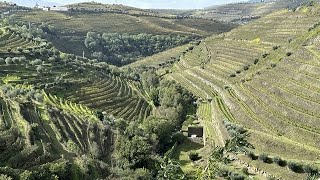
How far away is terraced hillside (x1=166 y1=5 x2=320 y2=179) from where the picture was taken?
49.4 metres

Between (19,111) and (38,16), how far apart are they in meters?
136

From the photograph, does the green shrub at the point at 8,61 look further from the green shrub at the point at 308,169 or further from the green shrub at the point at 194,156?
the green shrub at the point at 308,169

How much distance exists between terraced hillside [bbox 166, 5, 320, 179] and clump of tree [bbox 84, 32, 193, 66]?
44916 mm

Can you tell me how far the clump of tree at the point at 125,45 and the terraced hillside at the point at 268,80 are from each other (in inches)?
1768

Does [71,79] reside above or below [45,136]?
above

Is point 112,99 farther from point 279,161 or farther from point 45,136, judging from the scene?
point 279,161

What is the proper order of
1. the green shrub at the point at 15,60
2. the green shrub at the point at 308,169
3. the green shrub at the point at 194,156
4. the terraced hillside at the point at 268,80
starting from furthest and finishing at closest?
the green shrub at the point at 15,60
the green shrub at the point at 194,156
the terraced hillside at the point at 268,80
the green shrub at the point at 308,169

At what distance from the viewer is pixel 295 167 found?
140 ft

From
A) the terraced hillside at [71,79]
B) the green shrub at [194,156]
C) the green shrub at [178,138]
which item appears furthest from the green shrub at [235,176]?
the terraced hillside at [71,79]

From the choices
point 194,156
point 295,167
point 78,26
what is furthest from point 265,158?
point 78,26

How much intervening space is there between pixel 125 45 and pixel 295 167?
423ft

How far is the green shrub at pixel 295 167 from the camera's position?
42.1 metres

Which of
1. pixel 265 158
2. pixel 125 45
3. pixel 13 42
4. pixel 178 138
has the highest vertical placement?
pixel 13 42

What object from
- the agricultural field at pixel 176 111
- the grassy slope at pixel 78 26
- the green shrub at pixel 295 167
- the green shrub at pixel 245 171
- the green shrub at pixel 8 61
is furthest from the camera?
the grassy slope at pixel 78 26
